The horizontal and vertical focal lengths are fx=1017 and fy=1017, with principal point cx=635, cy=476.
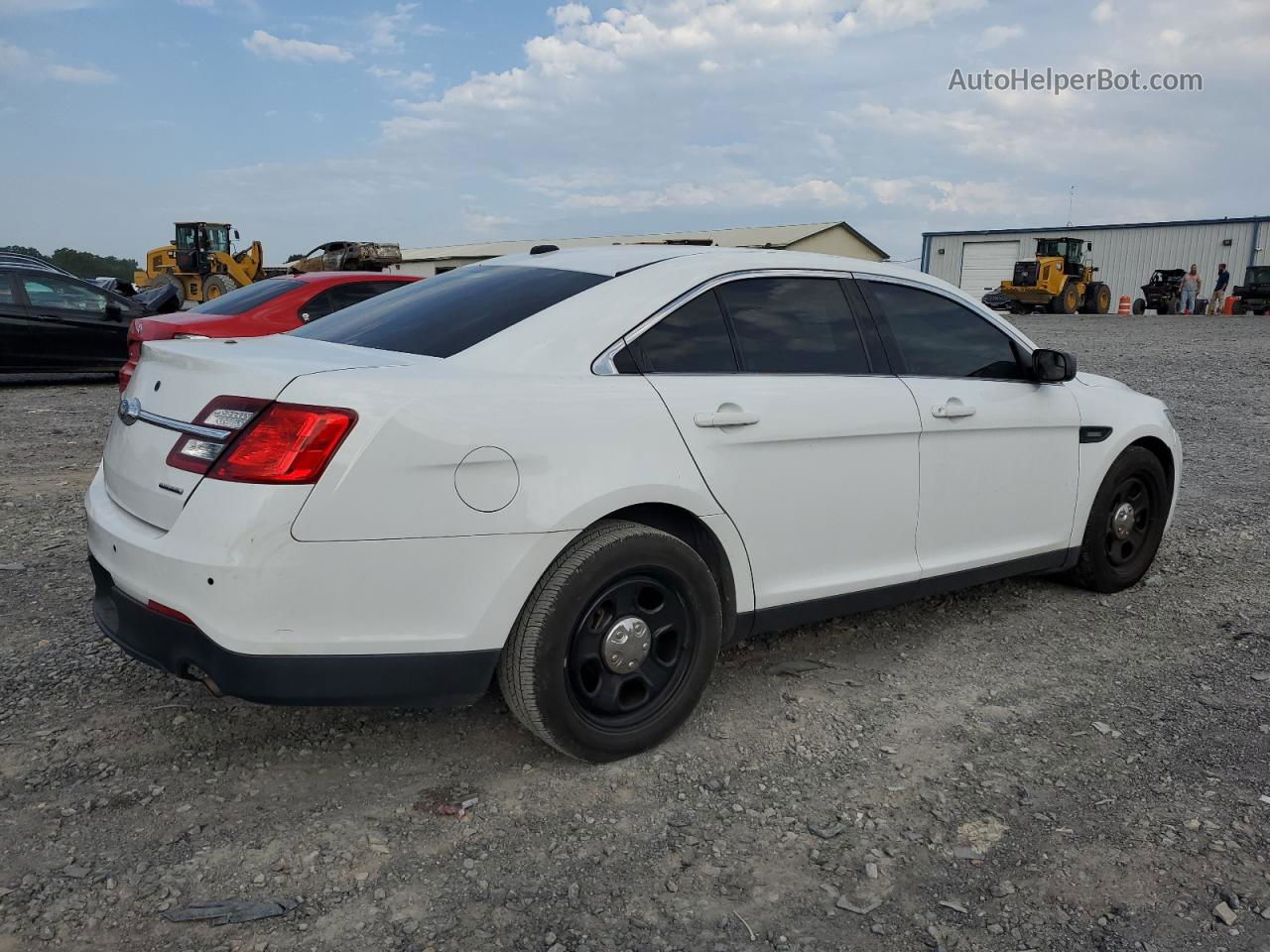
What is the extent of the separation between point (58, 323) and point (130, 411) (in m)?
10.5

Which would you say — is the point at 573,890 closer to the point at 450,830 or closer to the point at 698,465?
the point at 450,830

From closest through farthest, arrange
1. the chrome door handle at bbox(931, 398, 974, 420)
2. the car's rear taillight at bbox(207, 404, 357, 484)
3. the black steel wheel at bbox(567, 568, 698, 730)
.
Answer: the car's rear taillight at bbox(207, 404, 357, 484), the black steel wheel at bbox(567, 568, 698, 730), the chrome door handle at bbox(931, 398, 974, 420)

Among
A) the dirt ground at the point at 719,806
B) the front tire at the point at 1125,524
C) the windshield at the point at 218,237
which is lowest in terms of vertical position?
the dirt ground at the point at 719,806

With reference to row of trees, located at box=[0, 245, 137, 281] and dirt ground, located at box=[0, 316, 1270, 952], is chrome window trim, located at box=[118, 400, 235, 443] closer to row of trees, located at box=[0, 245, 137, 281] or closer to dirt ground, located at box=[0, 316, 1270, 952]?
dirt ground, located at box=[0, 316, 1270, 952]

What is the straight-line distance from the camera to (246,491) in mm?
2488

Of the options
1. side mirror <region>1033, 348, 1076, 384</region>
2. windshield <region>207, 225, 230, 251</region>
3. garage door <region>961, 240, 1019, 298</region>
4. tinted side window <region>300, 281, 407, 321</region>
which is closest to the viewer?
side mirror <region>1033, 348, 1076, 384</region>

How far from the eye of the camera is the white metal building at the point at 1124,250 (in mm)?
44156

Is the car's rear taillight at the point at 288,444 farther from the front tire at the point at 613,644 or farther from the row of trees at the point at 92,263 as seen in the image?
the row of trees at the point at 92,263

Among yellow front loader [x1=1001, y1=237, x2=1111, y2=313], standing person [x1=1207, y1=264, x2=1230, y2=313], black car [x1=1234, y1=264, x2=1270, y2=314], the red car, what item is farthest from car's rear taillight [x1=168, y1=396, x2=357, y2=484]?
standing person [x1=1207, y1=264, x2=1230, y2=313]

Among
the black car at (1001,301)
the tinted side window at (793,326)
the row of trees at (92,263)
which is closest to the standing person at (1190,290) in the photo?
the black car at (1001,301)

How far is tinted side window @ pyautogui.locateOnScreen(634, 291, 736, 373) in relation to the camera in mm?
3125

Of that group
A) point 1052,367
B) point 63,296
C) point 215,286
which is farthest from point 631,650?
point 215,286

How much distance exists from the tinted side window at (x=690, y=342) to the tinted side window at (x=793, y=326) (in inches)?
2.5

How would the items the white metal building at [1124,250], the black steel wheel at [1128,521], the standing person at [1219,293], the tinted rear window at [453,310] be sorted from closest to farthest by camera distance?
1. the tinted rear window at [453,310]
2. the black steel wheel at [1128,521]
3. the standing person at [1219,293]
4. the white metal building at [1124,250]
